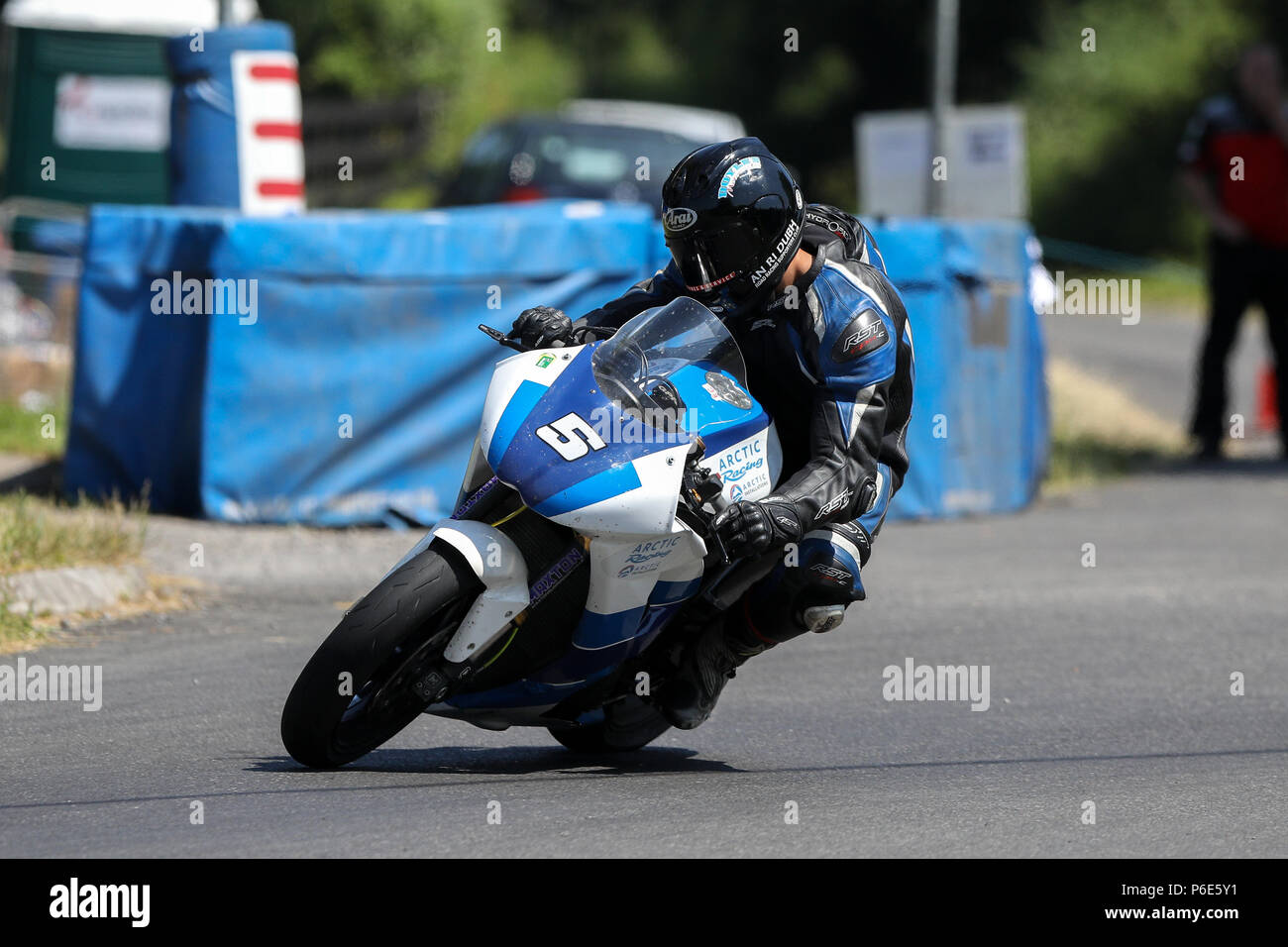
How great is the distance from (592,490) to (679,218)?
0.84 metres

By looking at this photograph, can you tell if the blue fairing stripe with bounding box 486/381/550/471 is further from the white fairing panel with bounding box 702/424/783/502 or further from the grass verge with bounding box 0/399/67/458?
the grass verge with bounding box 0/399/67/458

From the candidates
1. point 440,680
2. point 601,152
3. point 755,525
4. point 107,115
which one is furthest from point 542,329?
point 107,115

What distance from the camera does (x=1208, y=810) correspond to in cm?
498

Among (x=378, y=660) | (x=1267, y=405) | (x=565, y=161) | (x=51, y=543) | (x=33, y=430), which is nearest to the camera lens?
(x=378, y=660)

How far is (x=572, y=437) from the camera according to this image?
4777 mm

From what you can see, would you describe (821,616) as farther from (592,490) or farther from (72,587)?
(72,587)

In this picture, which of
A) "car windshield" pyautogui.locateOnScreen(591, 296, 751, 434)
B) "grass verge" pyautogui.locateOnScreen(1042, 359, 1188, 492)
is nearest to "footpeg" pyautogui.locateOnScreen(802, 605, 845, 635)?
"car windshield" pyautogui.locateOnScreen(591, 296, 751, 434)

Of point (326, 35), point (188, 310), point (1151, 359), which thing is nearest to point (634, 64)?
point (326, 35)

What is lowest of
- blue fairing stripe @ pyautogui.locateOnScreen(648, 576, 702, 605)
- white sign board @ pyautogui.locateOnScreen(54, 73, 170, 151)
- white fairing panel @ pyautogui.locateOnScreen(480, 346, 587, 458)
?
blue fairing stripe @ pyautogui.locateOnScreen(648, 576, 702, 605)

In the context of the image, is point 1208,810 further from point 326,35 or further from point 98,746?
point 326,35

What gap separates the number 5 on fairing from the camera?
187 inches

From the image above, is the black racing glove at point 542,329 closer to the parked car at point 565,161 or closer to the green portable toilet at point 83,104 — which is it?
the parked car at point 565,161

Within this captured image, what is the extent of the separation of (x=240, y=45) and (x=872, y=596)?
4491 millimetres

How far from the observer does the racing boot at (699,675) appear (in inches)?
211
